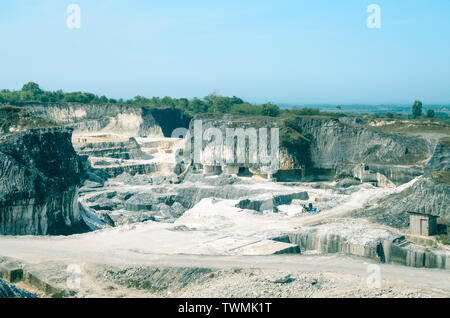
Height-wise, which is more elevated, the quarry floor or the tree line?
the tree line

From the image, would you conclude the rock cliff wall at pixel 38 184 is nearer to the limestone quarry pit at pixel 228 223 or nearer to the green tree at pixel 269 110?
the limestone quarry pit at pixel 228 223

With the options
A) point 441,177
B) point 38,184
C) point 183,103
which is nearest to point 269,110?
point 183,103

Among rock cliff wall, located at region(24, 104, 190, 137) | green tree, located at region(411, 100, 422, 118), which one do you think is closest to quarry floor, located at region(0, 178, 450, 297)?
rock cliff wall, located at region(24, 104, 190, 137)

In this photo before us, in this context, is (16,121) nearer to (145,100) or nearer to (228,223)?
(228,223)

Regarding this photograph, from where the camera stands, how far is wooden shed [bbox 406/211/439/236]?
27.6 metres

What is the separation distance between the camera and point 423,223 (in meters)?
27.8

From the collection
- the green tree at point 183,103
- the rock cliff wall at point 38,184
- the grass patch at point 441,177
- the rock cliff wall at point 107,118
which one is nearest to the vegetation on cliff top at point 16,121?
the rock cliff wall at point 38,184

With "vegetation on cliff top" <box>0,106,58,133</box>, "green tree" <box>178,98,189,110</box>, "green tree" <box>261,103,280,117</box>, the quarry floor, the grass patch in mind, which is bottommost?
the quarry floor

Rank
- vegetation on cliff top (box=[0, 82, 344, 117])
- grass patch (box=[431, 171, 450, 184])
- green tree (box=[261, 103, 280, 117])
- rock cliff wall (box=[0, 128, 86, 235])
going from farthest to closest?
vegetation on cliff top (box=[0, 82, 344, 117]) < green tree (box=[261, 103, 280, 117]) < grass patch (box=[431, 171, 450, 184]) < rock cliff wall (box=[0, 128, 86, 235])

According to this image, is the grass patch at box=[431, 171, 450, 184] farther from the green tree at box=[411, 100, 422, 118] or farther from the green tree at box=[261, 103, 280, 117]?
the green tree at box=[411, 100, 422, 118]

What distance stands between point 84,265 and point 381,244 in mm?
14052

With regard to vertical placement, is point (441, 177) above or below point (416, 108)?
below
